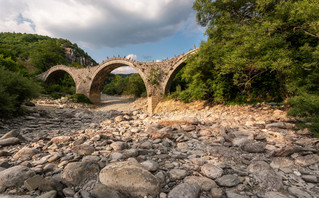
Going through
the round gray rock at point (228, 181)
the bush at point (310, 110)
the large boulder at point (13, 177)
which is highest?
the bush at point (310, 110)

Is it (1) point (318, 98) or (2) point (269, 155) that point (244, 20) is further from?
(2) point (269, 155)

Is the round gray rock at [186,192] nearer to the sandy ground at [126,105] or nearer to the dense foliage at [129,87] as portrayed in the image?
the sandy ground at [126,105]

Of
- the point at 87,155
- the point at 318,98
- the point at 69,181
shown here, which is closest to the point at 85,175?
the point at 69,181

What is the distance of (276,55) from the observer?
555cm

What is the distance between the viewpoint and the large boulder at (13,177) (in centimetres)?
178

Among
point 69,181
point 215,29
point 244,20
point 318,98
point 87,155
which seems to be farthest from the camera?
point 215,29

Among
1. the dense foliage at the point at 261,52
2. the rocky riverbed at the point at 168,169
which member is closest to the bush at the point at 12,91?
the rocky riverbed at the point at 168,169

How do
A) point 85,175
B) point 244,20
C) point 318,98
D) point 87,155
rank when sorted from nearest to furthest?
point 85,175
point 87,155
point 318,98
point 244,20

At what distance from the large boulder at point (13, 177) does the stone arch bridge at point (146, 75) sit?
1124 centimetres

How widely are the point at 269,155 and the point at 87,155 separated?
13.2ft

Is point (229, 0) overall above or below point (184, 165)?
above

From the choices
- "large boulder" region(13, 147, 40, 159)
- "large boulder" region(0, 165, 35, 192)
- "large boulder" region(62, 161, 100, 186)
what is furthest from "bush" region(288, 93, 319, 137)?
"large boulder" region(13, 147, 40, 159)

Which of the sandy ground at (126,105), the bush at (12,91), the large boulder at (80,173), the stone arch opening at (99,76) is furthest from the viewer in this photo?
the stone arch opening at (99,76)

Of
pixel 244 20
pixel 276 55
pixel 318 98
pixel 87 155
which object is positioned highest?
pixel 244 20
